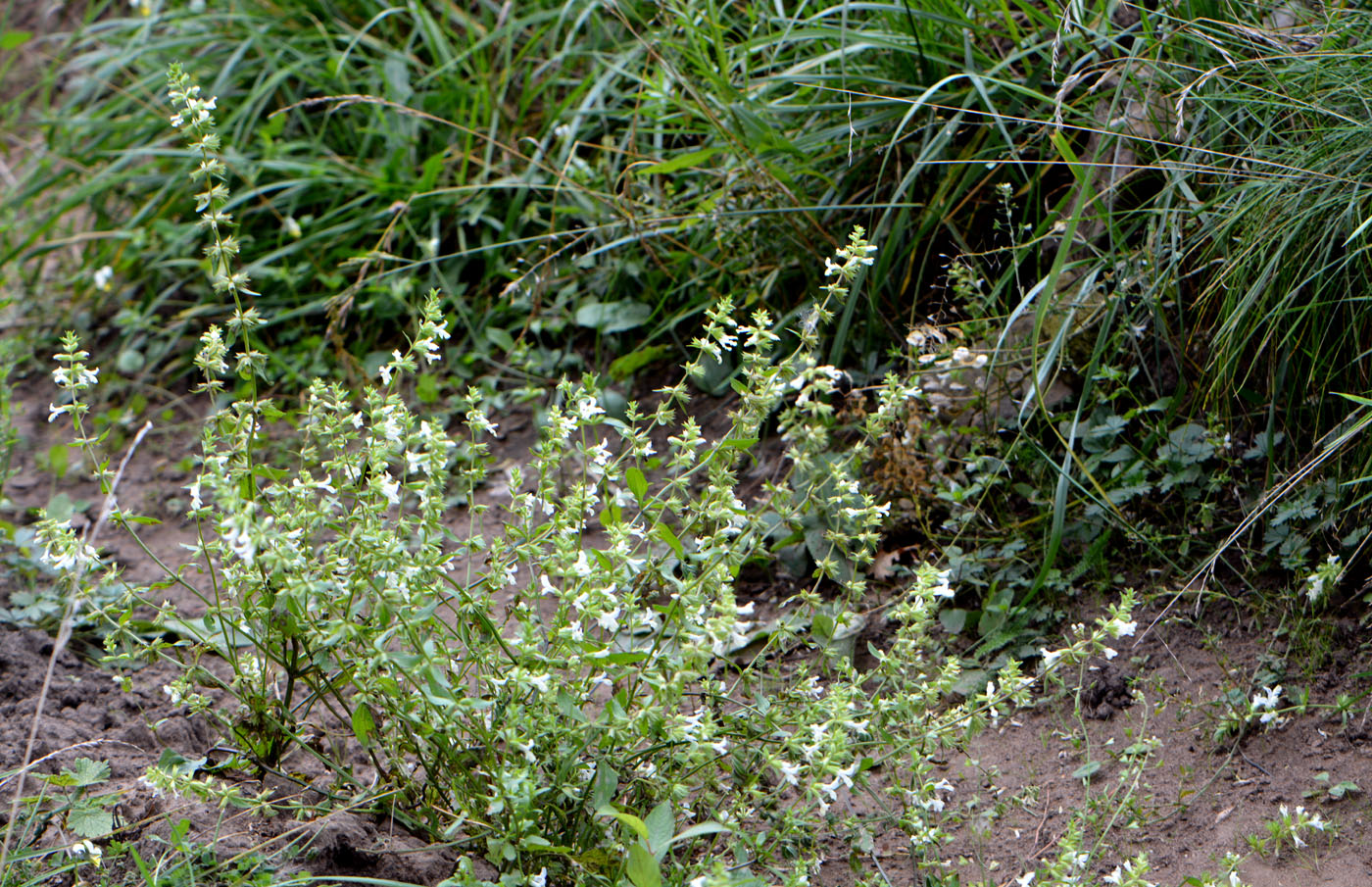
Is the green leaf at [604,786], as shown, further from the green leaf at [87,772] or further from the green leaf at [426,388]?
the green leaf at [426,388]

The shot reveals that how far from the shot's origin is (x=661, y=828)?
55.9 inches

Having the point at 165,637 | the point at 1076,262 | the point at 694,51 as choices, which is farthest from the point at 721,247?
the point at 165,637

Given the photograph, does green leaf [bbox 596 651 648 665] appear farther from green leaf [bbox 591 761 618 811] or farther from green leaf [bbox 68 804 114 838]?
green leaf [bbox 68 804 114 838]

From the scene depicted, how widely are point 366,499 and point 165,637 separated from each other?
1.14 meters

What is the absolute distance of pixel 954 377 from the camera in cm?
243

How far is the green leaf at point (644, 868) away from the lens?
1.35 metres

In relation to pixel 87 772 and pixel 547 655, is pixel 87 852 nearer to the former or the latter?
pixel 87 772

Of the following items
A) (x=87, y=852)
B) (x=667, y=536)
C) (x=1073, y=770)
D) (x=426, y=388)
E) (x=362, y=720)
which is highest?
(x=667, y=536)

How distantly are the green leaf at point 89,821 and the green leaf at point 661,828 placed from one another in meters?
0.77

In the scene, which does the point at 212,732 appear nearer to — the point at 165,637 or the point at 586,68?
the point at 165,637

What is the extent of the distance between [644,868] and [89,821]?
82cm

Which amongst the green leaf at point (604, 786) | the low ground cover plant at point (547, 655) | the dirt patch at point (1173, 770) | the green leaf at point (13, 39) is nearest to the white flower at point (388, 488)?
the low ground cover plant at point (547, 655)

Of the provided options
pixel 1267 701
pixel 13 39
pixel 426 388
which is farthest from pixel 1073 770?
pixel 13 39

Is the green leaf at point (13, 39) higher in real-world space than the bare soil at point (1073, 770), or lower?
higher
